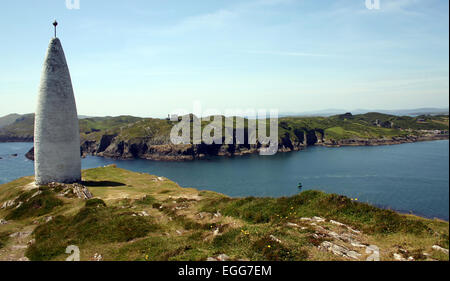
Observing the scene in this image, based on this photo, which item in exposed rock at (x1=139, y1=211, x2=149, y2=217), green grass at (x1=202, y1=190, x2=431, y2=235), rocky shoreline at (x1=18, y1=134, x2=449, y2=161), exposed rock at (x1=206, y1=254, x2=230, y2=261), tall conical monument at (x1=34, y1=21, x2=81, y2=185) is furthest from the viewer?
rocky shoreline at (x1=18, y1=134, x2=449, y2=161)

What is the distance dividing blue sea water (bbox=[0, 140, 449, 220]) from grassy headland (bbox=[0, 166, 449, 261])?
4845 centimetres

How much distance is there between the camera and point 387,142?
169625 millimetres

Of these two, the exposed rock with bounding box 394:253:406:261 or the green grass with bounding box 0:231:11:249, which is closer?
the exposed rock with bounding box 394:253:406:261

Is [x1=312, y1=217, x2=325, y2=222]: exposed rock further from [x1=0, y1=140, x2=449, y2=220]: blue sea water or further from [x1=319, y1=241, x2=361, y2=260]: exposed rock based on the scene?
[x1=0, y1=140, x2=449, y2=220]: blue sea water

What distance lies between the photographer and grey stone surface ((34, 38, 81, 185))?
117 feet

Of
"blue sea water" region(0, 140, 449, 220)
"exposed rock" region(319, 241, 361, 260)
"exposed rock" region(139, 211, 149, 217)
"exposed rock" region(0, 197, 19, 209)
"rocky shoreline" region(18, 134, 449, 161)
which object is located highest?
"exposed rock" region(319, 241, 361, 260)

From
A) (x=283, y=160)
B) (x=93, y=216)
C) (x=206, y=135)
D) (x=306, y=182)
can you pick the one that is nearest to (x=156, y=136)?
(x=206, y=135)

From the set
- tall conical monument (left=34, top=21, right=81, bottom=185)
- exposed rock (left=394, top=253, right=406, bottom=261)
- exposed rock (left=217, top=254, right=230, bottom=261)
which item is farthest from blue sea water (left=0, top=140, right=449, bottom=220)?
tall conical monument (left=34, top=21, right=81, bottom=185)

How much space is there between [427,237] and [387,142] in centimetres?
18843

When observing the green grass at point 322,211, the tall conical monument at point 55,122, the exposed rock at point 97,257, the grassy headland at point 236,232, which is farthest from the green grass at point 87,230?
the tall conical monument at point 55,122

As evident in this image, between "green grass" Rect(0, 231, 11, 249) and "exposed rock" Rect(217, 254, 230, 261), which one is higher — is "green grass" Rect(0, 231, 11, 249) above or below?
below

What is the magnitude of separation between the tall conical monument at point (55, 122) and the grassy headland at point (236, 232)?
12327mm

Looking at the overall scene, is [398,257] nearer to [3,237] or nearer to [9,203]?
[3,237]
